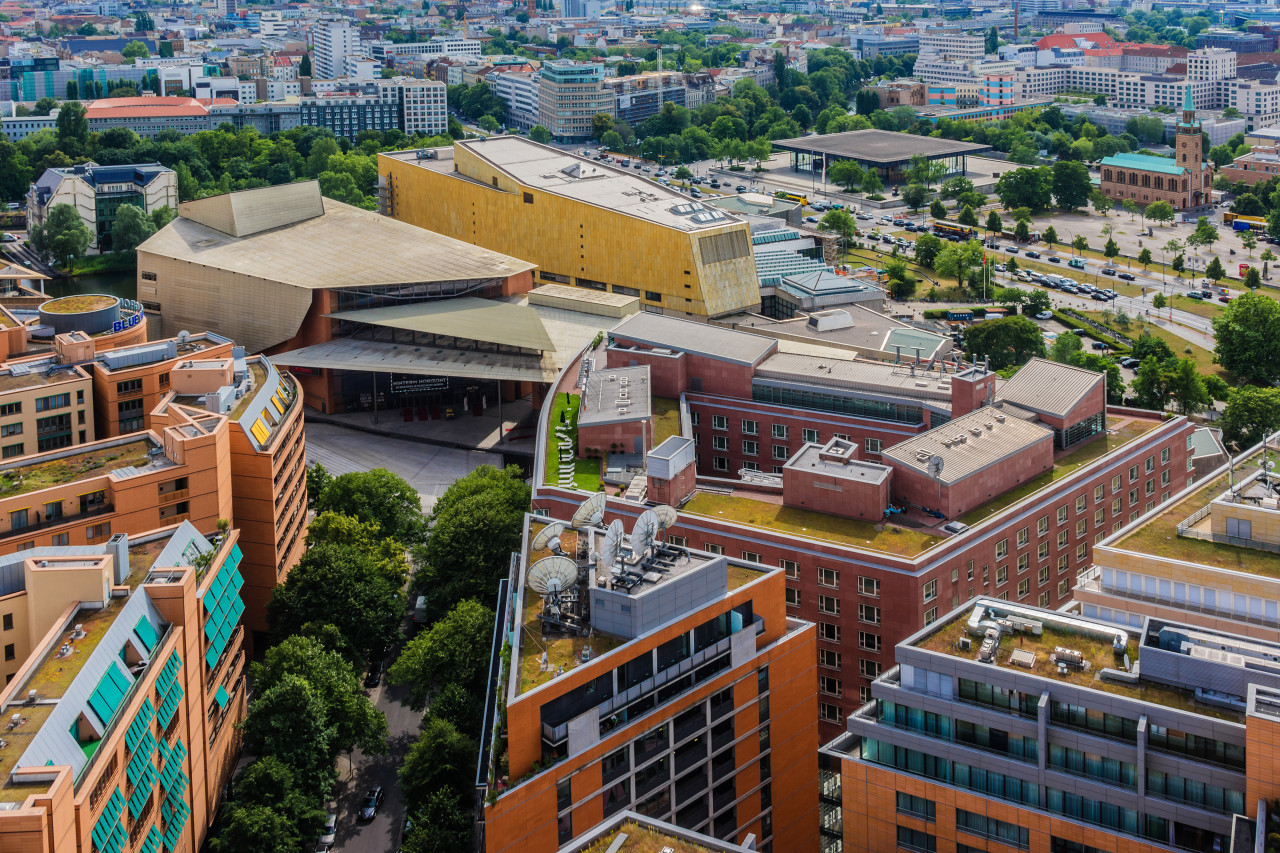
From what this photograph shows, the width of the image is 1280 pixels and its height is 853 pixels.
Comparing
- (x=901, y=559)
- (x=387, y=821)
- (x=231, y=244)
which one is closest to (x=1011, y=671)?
(x=901, y=559)

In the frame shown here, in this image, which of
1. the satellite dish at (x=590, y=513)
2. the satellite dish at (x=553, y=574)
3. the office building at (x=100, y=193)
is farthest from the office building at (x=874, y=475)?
the office building at (x=100, y=193)

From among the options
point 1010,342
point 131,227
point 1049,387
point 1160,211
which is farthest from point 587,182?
point 1160,211

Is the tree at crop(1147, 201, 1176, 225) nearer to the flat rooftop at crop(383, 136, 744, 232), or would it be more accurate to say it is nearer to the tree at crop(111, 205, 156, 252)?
the flat rooftop at crop(383, 136, 744, 232)

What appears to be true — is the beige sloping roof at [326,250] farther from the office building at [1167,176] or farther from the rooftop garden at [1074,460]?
the office building at [1167,176]

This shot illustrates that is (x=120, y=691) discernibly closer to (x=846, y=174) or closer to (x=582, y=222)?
(x=582, y=222)

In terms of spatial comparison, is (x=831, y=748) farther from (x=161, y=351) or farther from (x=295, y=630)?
(x=161, y=351)

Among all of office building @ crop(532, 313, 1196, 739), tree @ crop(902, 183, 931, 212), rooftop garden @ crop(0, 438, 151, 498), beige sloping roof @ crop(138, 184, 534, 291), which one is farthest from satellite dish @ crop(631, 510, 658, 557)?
tree @ crop(902, 183, 931, 212)
